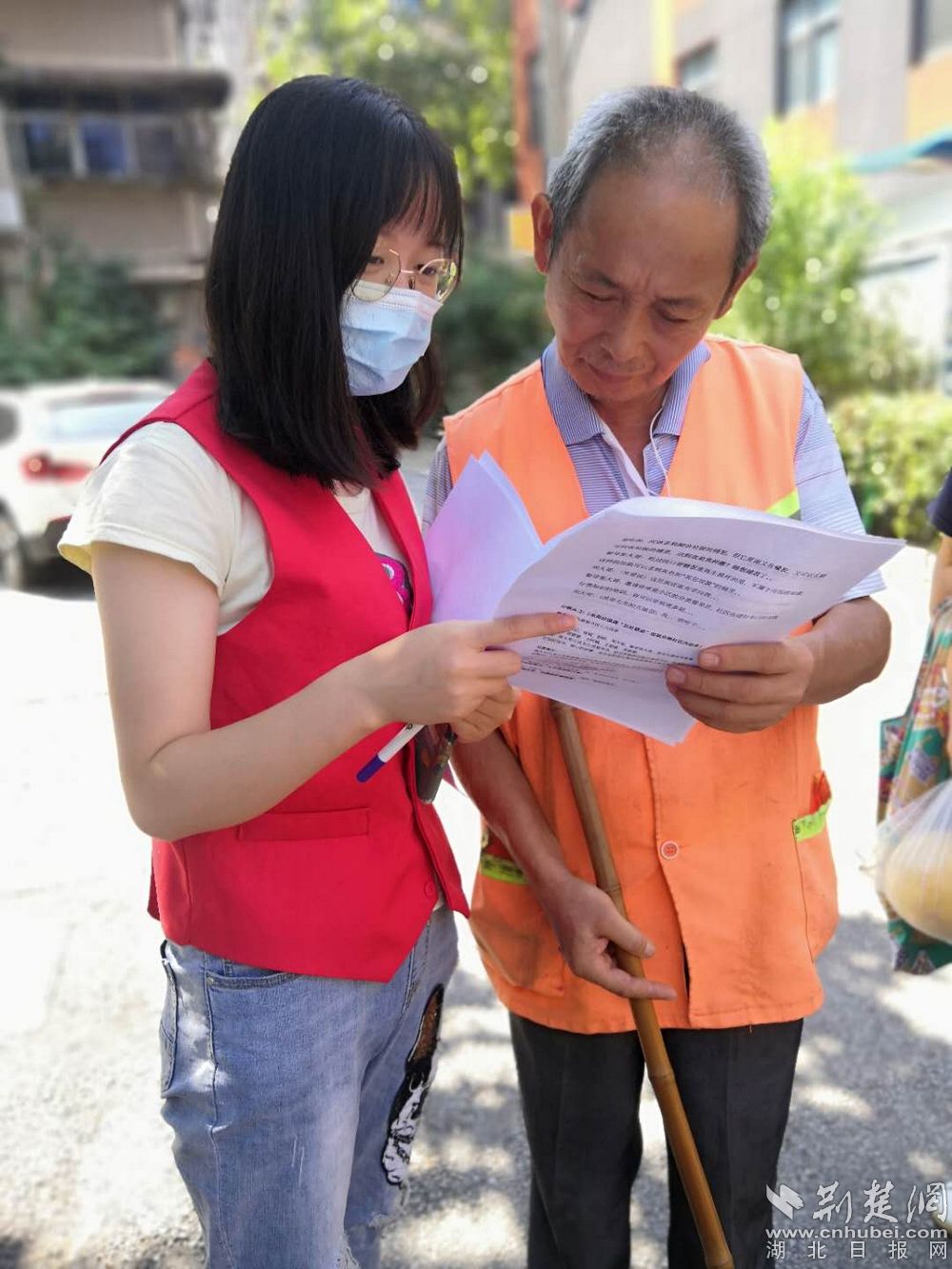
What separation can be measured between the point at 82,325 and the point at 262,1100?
19415mm

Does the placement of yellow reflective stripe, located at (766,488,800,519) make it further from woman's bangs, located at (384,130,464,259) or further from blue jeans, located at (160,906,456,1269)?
blue jeans, located at (160,906,456,1269)

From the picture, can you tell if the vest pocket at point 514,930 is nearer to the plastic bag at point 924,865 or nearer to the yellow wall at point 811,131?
the plastic bag at point 924,865

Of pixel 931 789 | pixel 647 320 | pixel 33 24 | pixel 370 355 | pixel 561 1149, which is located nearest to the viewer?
pixel 370 355

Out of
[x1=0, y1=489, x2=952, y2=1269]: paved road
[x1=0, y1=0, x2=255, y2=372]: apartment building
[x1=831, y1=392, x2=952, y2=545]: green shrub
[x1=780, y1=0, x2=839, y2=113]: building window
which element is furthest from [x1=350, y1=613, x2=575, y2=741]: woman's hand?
[x1=0, y1=0, x2=255, y2=372]: apartment building

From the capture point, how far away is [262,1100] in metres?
1.24

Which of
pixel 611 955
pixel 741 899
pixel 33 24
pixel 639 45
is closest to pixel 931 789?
pixel 741 899

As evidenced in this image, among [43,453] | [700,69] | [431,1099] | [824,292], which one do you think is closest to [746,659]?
[431,1099]

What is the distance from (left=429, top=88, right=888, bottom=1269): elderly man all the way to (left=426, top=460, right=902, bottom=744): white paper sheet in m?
0.16

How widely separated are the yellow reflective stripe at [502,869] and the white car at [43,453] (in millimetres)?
6676

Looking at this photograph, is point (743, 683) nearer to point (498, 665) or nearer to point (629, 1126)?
point (498, 665)

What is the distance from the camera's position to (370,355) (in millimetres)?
1286

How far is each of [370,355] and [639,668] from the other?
1.66ft

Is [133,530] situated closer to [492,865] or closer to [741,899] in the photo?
[492,865]

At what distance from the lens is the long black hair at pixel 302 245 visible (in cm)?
116
